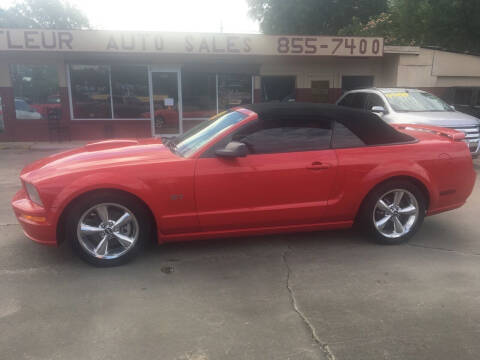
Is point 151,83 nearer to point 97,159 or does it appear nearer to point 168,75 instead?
point 168,75

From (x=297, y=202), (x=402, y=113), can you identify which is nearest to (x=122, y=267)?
(x=297, y=202)

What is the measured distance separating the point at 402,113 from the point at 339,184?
532 cm

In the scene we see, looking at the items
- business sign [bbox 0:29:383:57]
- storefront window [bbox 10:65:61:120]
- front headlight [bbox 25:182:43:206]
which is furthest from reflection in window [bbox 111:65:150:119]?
front headlight [bbox 25:182:43:206]

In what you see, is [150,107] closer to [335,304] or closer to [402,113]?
[402,113]

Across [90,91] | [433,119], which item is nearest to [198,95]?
[90,91]

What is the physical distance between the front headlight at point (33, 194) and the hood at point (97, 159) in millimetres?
68

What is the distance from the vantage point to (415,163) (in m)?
4.43

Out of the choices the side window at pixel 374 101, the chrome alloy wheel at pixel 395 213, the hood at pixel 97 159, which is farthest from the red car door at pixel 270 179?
the side window at pixel 374 101

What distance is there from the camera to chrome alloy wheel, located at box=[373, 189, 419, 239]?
14.7 ft

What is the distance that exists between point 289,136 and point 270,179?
1.74ft

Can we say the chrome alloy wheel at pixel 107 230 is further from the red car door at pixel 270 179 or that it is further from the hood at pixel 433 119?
the hood at pixel 433 119

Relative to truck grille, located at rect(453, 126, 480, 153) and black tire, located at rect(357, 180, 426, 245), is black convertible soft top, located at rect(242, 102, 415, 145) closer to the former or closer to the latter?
black tire, located at rect(357, 180, 426, 245)

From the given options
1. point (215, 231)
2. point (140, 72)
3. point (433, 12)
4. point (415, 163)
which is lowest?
point (215, 231)

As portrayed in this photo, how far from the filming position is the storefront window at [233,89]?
547 inches
